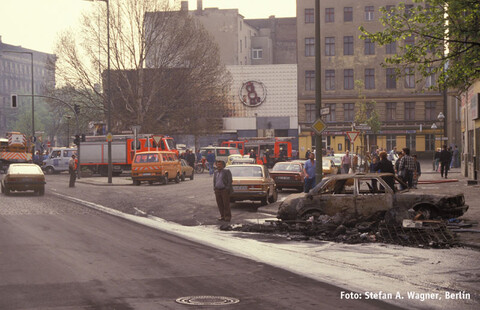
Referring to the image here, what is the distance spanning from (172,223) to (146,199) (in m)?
8.83

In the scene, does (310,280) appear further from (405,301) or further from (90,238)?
(90,238)

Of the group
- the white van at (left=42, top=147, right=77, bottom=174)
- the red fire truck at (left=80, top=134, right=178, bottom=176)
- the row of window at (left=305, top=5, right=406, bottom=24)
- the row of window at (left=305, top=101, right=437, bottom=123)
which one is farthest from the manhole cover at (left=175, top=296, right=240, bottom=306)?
the row of window at (left=305, top=5, right=406, bottom=24)

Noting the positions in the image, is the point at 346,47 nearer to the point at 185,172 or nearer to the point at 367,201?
the point at 185,172

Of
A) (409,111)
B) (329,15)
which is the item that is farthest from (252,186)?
(329,15)

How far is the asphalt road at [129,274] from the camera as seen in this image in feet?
26.9

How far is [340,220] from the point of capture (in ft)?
52.2

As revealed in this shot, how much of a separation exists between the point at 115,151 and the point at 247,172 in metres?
30.2

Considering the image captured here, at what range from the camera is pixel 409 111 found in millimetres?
76062

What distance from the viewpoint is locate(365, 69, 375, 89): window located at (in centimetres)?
7800

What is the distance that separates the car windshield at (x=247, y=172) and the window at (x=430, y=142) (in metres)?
52.7

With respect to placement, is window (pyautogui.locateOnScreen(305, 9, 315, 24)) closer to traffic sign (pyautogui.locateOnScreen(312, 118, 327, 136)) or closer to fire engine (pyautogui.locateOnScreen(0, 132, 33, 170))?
fire engine (pyautogui.locateOnScreen(0, 132, 33, 170))

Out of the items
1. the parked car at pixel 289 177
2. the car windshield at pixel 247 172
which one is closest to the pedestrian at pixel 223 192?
the car windshield at pixel 247 172

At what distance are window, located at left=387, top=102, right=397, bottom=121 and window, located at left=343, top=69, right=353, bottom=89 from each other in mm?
4647

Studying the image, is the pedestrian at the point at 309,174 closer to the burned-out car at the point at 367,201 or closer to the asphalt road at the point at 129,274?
the burned-out car at the point at 367,201
